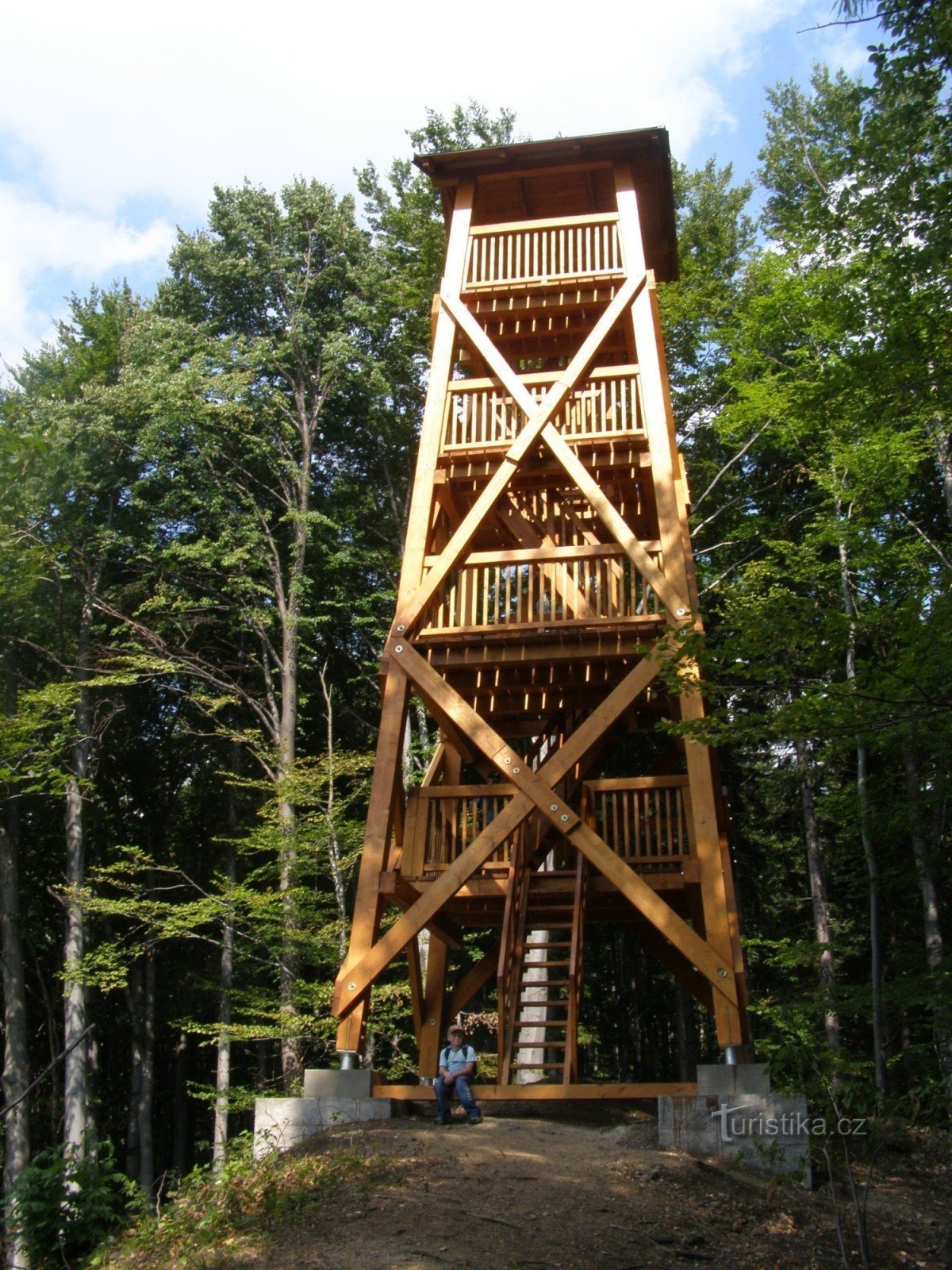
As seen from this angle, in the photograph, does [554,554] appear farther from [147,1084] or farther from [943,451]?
[147,1084]

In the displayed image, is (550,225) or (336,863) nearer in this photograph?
(550,225)

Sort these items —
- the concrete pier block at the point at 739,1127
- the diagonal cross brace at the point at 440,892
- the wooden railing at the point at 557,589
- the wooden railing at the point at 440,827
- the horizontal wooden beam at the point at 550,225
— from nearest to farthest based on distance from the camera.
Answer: the concrete pier block at the point at 739,1127
the diagonal cross brace at the point at 440,892
the wooden railing at the point at 557,589
the wooden railing at the point at 440,827
the horizontal wooden beam at the point at 550,225

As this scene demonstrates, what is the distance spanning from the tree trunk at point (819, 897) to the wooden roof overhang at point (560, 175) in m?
7.35

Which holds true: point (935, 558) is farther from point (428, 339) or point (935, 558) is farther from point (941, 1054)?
point (428, 339)

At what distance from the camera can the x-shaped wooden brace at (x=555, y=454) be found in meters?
10.1

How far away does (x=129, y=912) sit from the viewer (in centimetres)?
1584

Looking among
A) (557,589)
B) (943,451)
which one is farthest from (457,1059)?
(943,451)

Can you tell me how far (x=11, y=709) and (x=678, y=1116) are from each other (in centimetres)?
1431

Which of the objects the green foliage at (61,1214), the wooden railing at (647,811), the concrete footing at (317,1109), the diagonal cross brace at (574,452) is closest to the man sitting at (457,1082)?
the concrete footing at (317,1109)

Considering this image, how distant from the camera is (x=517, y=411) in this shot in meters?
11.6

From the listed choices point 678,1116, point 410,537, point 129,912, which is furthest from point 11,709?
point 678,1116

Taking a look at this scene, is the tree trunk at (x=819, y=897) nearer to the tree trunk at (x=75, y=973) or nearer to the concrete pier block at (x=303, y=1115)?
the concrete pier block at (x=303, y=1115)

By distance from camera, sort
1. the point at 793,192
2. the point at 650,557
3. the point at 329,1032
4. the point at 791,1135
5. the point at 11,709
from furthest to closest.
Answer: the point at 793,192 → the point at 11,709 → the point at 329,1032 → the point at 650,557 → the point at 791,1135

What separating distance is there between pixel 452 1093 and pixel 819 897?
869 cm
